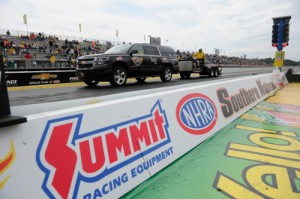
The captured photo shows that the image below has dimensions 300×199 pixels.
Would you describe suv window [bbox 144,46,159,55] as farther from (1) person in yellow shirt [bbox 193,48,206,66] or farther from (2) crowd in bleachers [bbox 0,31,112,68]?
(2) crowd in bleachers [bbox 0,31,112,68]

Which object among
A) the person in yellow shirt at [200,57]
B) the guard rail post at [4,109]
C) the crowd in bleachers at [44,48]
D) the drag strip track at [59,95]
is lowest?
the drag strip track at [59,95]

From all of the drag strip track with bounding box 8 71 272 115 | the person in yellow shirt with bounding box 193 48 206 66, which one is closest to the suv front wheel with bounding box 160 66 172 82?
the drag strip track with bounding box 8 71 272 115

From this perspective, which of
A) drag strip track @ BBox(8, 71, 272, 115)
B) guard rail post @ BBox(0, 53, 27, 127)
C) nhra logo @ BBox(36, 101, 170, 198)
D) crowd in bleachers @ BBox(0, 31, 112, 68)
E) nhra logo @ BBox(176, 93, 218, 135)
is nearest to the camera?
guard rail post @ BBox(0, 53, 27, 127)

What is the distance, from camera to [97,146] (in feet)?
6.79

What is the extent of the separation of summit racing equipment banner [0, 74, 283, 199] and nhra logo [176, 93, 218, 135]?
17 mm

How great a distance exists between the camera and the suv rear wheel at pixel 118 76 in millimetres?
9326

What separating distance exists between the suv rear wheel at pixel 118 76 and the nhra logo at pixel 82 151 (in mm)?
6886

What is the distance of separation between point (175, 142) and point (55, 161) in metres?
1.70

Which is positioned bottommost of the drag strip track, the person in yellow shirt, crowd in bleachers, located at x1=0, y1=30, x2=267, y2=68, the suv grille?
the drag strip track

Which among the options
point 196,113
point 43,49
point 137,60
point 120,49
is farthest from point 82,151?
point 43,49

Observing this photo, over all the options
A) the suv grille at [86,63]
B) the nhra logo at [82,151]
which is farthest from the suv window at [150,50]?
the nhra logo at [82,151]

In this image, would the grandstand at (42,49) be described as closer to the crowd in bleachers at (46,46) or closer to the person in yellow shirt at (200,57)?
the crowd in bleachers at (46,46)

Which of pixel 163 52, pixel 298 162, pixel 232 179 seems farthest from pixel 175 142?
pixel 163 52

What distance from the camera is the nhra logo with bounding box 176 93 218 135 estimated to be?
11.2 feet
